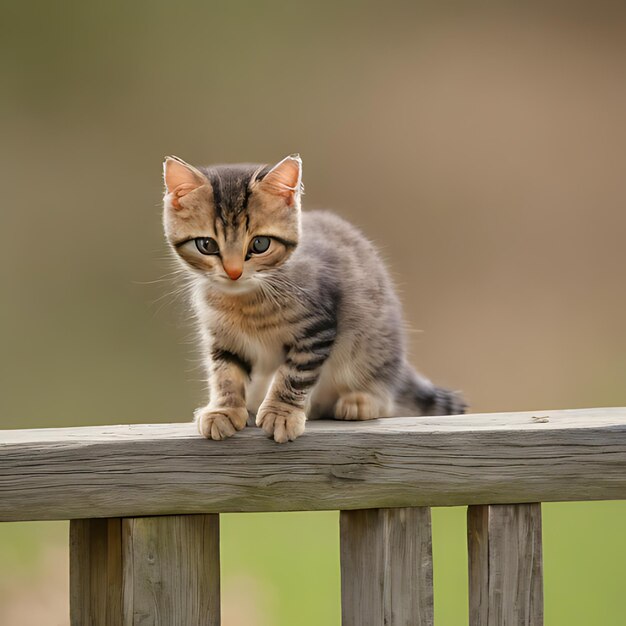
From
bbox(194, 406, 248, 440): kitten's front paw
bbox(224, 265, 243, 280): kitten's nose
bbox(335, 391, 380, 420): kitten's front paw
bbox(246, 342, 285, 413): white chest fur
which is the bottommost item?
bbox(194, 406, 248, 440): kitten's front paw

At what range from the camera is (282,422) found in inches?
44.3

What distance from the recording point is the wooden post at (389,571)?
1097 mm

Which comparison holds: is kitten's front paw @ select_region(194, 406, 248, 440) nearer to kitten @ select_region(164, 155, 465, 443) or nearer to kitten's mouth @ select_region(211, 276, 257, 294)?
kitten @ select_region(164, 155, 465, 443)

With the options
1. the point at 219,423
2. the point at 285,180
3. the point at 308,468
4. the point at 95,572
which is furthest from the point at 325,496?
the point at 285,180

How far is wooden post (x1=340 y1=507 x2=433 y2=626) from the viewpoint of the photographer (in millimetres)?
1097

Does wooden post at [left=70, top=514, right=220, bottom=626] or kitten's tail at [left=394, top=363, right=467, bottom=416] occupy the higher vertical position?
kitten's tail at [left=394, top=363, right=467, bottom=416]

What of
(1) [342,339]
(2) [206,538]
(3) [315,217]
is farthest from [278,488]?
(3) [315,217]

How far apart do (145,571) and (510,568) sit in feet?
1.43

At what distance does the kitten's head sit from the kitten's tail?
1.35 feet

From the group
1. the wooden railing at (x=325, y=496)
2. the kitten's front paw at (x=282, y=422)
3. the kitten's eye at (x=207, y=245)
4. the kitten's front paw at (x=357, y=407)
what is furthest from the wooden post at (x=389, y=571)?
the kitten's eye at (x=207, y=245)

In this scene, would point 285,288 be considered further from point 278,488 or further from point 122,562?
point 122,562

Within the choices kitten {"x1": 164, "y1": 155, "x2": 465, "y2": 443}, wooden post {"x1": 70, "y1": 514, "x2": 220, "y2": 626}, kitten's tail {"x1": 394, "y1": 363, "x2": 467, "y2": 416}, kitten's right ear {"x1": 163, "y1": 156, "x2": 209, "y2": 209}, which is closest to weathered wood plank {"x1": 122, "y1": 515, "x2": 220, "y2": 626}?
wooden post {"x1": 70, "y1": 514, "x2": 220, "y2": 626}

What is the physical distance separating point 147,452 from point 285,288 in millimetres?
338

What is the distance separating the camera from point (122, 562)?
3.54 ft
